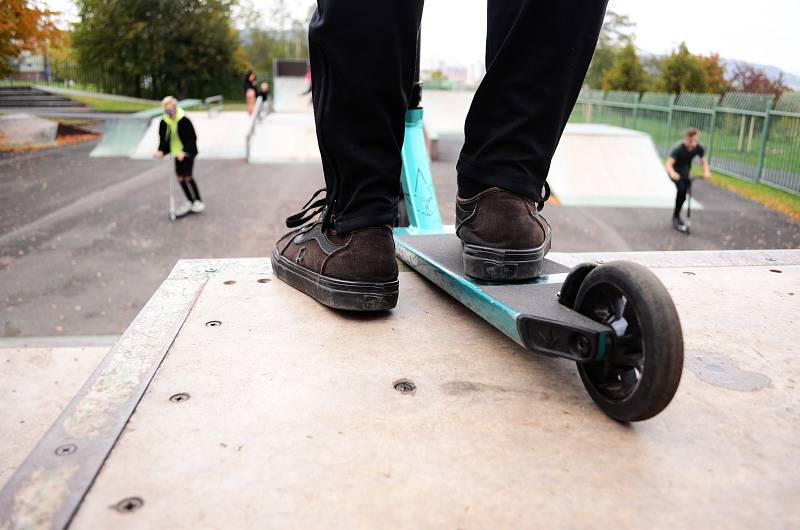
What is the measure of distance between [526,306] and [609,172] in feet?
43.2

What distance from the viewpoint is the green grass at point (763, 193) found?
12.3m

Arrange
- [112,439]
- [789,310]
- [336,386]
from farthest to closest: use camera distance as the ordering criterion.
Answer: [789,310], [336,386], [112,439]

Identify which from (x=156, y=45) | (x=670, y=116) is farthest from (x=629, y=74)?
(x=156, y=45)

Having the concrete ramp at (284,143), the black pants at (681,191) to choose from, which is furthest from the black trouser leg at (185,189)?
the black pants at (681,191)

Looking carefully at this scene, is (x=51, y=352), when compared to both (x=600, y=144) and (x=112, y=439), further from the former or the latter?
(x=600, y=144)

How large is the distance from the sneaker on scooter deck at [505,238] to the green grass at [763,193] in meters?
12.4

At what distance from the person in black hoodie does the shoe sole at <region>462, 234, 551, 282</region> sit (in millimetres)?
10702

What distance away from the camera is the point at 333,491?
0.89 m

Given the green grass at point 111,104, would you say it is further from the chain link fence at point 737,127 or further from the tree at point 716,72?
the tree at point 716,72

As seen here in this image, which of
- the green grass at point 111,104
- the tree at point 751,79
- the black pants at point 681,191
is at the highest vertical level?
the tree at point 751,79

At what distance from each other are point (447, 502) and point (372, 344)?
23.7 inches

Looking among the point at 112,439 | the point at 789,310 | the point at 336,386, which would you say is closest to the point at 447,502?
the point at 336,386

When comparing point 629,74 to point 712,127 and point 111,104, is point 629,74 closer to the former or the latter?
point 712,127

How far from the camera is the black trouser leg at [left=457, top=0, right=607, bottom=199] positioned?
1.44m
